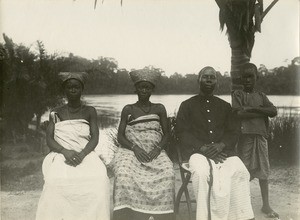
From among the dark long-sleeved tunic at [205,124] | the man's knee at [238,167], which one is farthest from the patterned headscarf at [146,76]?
the man's knee at [238,167]

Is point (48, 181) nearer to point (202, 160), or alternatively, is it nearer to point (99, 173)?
point (99, 173)

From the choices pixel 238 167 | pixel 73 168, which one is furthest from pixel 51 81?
pixel 238 167

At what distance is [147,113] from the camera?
4344 mm

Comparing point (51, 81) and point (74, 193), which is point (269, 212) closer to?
point (74, 193)

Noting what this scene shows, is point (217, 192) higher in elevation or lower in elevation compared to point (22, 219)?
higher

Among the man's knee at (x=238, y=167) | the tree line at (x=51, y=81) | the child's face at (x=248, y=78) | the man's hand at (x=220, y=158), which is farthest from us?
the tree line at (x=51, y=81)

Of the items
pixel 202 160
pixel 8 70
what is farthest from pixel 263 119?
pixel 8 70

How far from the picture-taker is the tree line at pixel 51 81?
17.7 feet

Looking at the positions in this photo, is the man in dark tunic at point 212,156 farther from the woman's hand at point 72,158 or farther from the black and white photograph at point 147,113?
the woman's hand at point 72,158

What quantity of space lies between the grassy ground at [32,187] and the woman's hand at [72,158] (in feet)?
3.35

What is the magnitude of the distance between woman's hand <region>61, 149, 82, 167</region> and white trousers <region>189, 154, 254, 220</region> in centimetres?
120

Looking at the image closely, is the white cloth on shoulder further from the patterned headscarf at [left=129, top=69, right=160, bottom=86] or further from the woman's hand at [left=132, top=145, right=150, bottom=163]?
the patterned headscarf at [left=129, top=69, right=160, bottom=86]

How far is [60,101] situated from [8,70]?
109 cm

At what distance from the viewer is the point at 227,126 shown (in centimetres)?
438
